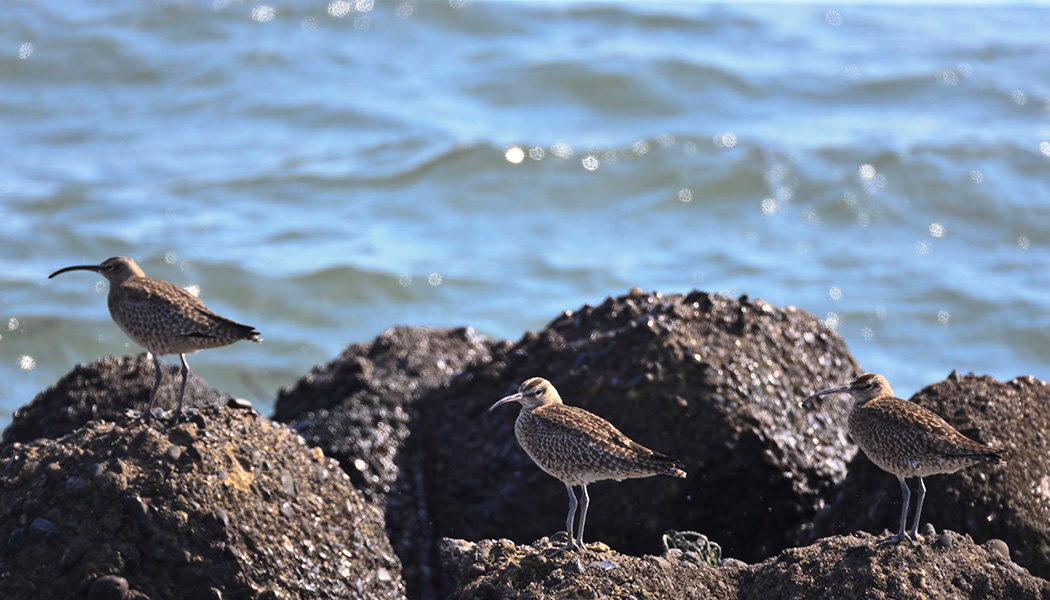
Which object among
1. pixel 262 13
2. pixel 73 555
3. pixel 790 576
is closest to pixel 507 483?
pixel 790 576

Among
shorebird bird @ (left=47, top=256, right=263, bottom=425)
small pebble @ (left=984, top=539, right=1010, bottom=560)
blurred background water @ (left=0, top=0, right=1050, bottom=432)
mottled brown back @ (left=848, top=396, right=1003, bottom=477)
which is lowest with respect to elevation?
blurred background water @ (left=0, top=0, right=1050, bottom=432)

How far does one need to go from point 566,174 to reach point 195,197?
221 inches

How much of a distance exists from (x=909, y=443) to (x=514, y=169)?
13.9m

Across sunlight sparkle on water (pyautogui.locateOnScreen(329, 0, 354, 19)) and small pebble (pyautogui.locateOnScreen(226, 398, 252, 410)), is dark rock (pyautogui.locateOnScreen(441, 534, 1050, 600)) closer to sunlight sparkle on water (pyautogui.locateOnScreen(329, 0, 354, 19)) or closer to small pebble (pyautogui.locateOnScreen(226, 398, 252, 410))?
small pebble (pyautogui.locateOnScreen(226, 398, 252, 410))

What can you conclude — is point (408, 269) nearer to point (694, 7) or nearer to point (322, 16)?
point (322, 16)

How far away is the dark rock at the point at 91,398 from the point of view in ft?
25.5

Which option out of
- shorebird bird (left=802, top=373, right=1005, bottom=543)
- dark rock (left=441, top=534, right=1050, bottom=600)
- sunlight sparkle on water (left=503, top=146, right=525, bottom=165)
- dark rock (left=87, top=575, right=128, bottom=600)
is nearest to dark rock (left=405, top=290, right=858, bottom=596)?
shorebird bird (left=802, top=373, right=1005, bottom=543)

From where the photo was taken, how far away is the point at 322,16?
24.2 m

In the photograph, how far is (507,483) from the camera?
24.1 feet

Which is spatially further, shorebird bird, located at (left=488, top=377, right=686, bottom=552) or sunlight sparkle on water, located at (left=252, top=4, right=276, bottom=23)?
sunlight sparkle on water, located at (left=252, top=4, right=276, bottom=23)

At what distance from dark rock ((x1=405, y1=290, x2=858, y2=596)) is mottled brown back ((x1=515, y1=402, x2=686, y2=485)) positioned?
1050 mm

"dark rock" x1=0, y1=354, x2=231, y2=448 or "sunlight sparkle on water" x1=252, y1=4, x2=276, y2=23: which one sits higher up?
"dark rock" x1=0, y1=354, x2=231, y2=448

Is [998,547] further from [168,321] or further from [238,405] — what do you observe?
[168,321]

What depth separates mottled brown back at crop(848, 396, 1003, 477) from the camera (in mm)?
5668
